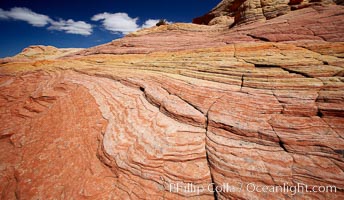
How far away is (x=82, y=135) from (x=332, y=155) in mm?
9091

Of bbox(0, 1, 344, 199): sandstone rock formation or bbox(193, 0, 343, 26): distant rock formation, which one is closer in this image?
bbox(0, 1, 344, 199): sandstone rock formation

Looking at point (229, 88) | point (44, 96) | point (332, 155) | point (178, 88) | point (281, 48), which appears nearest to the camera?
point (332, 155)

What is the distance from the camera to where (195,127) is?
6.68 m

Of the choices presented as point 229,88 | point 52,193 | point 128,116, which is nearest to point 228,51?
point 229,88

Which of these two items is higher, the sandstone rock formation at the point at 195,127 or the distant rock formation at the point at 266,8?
the distant rock formation at the point at 266,8

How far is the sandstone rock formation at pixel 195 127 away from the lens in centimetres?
511

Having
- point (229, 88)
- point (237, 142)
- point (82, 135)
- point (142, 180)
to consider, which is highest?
point (229, 88)

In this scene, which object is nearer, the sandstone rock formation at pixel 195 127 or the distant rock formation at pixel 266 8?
the sandstone rock formation at pixel 195 127

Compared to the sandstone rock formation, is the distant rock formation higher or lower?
higher

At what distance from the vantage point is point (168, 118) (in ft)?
23.9

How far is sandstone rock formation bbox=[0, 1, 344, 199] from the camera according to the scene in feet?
16.8

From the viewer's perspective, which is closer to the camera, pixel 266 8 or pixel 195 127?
pixel 195 127

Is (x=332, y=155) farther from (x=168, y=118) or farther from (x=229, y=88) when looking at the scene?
(x=168, y=118)

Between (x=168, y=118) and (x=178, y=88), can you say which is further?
(x=178, y=88)
